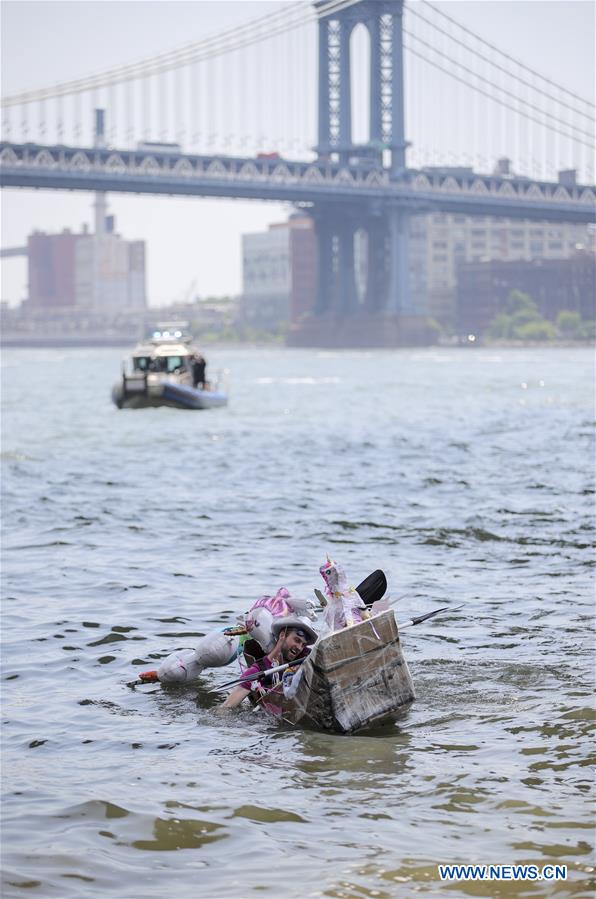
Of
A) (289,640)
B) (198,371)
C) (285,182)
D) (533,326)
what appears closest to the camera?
(289,640)

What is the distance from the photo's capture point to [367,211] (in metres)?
134

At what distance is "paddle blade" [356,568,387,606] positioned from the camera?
9.30m

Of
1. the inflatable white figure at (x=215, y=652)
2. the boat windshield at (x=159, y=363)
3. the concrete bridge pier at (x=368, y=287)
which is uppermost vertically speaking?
the concrete bridge pier at (x=368, y=287)

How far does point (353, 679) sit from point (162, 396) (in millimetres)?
→ 43255

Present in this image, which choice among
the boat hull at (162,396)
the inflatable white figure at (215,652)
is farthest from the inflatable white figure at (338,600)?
the boat hull at (162,396)

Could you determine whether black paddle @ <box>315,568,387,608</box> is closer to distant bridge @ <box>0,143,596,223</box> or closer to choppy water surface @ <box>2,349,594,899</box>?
choppy water surface @ <box>2,349,594,899</box>

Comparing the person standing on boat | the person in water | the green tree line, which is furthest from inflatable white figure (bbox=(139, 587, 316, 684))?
the green tree line

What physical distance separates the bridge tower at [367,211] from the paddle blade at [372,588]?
12476cm

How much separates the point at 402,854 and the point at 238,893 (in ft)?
2.70

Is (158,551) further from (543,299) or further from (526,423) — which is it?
(543,299)

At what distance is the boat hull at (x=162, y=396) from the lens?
169ft

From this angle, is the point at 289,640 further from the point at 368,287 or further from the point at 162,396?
the point at 368,287

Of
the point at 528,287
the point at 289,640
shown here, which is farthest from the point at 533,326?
the point at 289,640

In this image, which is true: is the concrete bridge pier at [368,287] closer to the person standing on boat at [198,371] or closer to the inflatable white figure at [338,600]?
the person standing on boat at [198,371]
